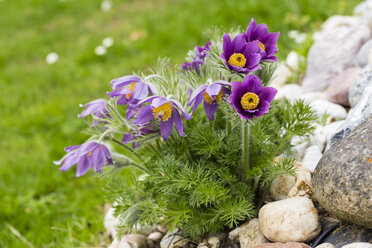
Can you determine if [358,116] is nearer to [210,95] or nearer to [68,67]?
[210,95]

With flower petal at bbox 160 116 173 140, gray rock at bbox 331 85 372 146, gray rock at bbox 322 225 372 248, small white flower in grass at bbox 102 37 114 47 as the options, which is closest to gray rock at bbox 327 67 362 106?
gray rock at bbox 331 85 372 146

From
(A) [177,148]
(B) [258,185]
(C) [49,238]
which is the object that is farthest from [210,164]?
(C) [49,238]

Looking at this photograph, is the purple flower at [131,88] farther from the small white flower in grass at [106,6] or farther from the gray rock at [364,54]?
the small white flower in grass at [106,6]

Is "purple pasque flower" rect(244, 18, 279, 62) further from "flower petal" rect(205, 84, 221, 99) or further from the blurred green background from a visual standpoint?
the blurred green background

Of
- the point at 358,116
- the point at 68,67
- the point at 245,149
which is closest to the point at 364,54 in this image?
the point at 358,116

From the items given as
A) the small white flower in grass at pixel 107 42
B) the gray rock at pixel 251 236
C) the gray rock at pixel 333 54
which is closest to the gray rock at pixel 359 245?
the gray rock at pixel 251 236
